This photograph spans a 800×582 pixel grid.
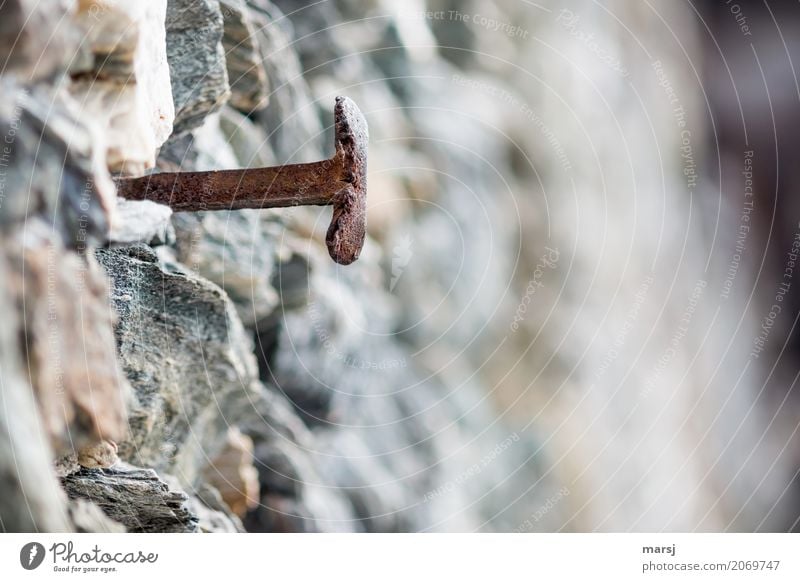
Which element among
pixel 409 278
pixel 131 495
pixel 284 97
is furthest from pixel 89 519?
pixel 409 278

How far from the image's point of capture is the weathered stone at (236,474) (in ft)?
1.94

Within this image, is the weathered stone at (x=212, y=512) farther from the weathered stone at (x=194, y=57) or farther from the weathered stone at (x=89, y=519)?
the weathered stone at (x=194, y=57)

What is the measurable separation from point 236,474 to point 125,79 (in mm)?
299

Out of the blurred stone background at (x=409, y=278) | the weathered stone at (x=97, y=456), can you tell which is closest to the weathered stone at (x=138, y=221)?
the blurred stone background at (x=409, y=278)

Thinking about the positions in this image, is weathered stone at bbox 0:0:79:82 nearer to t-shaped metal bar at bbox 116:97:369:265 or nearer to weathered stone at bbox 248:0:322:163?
t-shaped metal bar at bbox 116:97:369:265

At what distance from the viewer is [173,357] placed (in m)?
0.53

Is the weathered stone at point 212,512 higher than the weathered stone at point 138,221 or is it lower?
lower

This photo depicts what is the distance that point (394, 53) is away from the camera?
908 mm

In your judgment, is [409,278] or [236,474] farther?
[409,278]

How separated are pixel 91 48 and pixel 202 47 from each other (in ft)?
0.34

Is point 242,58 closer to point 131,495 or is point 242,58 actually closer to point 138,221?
point 138,221

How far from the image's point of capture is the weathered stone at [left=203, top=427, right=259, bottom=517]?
0.59m

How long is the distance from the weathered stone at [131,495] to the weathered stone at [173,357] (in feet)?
0.09
